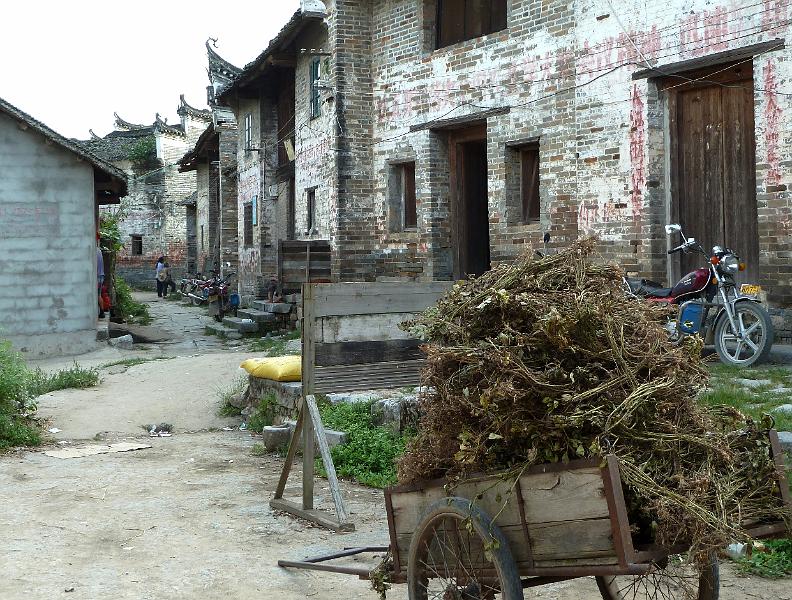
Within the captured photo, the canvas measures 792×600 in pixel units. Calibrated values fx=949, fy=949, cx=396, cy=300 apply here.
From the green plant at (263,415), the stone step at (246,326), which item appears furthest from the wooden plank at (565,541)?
the stone step at (246,326)

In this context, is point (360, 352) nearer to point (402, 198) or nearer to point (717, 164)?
point (717, 164)

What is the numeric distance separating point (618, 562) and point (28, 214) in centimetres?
1394

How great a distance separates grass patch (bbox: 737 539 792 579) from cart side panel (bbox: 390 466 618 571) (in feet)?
5.64

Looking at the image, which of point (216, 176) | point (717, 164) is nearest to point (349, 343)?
point (717, 164)

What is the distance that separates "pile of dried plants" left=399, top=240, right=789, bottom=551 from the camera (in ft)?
9.86

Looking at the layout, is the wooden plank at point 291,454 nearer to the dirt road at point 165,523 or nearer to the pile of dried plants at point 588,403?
the dirt road at point 165,523

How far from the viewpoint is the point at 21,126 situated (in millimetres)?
14820

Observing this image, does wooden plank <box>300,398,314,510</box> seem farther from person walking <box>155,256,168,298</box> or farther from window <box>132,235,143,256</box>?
window <box>132,235,143,256</box>

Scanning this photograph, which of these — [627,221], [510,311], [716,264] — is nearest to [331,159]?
[627,221]

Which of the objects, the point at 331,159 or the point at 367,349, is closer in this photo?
the point at 367,349

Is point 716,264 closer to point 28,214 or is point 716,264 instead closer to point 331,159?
point 331,159

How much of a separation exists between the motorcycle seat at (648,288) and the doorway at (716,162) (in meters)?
→ 0.55

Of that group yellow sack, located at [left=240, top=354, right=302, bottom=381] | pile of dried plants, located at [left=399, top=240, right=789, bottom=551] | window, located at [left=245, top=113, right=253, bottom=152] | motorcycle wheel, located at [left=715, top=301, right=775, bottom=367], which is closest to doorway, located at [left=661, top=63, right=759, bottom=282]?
motorcycle wheel, located at [left=715, top=301, right=775, bottom=367]

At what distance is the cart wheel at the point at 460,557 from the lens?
316 cm
